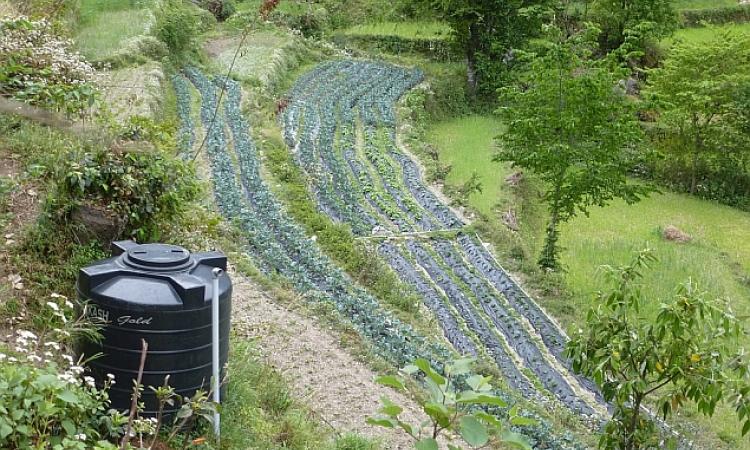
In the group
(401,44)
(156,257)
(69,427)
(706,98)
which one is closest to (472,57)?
(401,44)

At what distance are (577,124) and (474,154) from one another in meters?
8.57

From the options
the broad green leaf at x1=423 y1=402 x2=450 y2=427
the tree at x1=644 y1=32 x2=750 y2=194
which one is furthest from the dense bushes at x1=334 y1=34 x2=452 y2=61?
the broad green leaf at x1=423 y1=402 x2=450 y2=427

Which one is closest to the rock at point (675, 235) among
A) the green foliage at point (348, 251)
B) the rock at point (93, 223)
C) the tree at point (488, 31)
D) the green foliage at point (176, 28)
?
the green foliage at point (348, 251)

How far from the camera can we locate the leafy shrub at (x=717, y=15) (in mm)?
38969

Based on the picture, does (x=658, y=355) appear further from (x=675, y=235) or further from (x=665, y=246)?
(x=675, y=235)

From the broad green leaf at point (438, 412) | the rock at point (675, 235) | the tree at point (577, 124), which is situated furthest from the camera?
the rock at point (675, 235)

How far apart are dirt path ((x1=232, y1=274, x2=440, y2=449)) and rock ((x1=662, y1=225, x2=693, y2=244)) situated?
444 inches

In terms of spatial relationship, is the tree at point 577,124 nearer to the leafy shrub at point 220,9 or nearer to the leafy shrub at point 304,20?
the leafy shrub at point 304,20

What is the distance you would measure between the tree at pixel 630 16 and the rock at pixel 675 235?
1333cm

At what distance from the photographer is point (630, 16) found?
3016cm

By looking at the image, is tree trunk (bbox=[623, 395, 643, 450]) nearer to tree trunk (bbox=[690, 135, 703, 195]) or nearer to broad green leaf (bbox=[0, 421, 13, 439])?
broad green leaf (bbox=[0, 421, 13, 439])

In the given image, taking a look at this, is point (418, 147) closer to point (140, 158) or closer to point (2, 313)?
point (140, 158)

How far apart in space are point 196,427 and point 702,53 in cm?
2208

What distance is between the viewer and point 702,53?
76.7 ft
